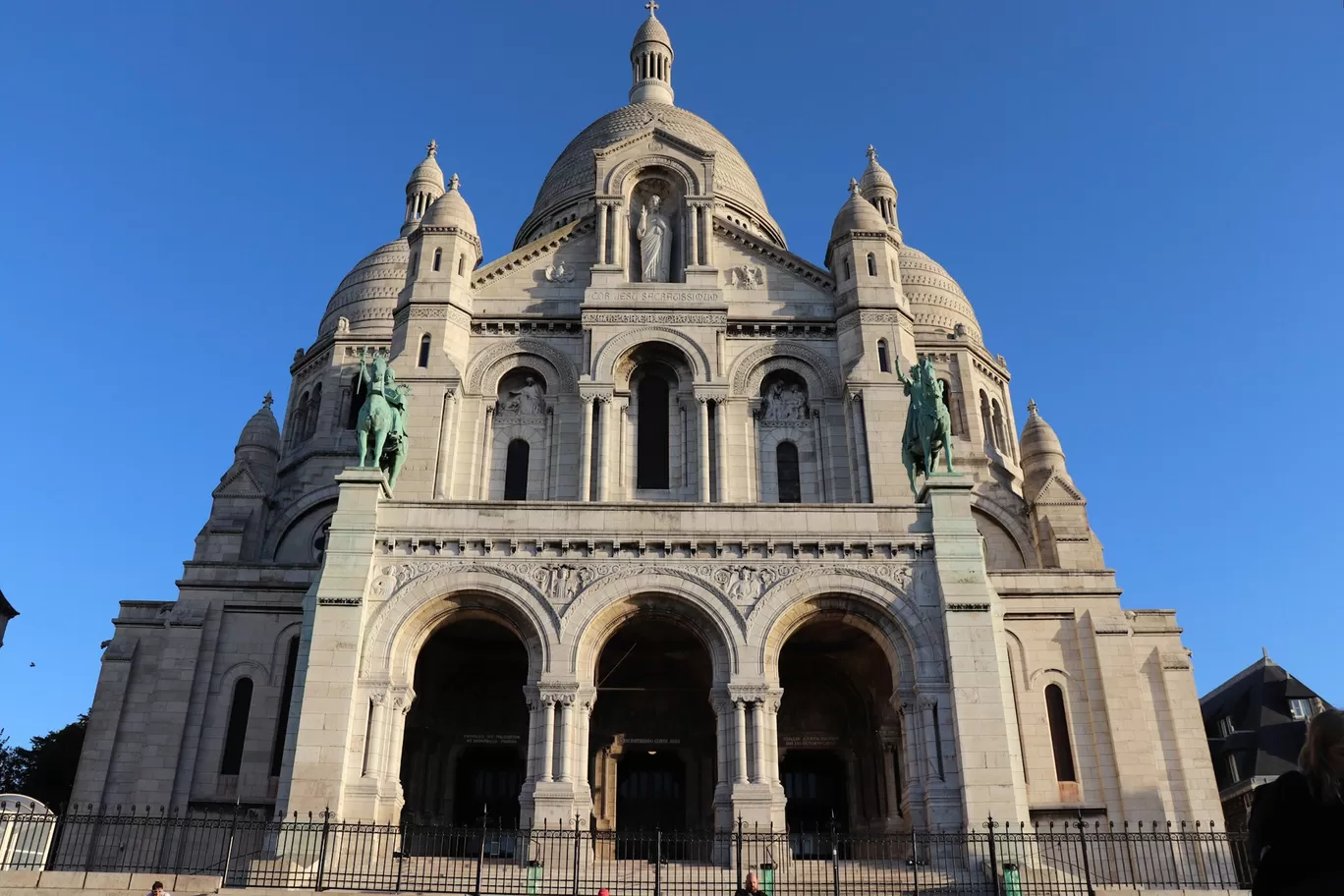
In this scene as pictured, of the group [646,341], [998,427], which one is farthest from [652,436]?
[998,427]

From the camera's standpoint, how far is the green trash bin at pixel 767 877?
18.4 m

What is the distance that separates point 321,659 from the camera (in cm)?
2256

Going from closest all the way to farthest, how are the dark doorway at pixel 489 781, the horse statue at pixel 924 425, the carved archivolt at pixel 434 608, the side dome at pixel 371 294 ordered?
1. the carved archivolt at pixel 434 608
2. the horse statue at pixel 924 425
3. the dark doorway at pixel 489 781
4. the side dome at pixel 371 294

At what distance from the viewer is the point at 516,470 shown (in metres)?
31.4

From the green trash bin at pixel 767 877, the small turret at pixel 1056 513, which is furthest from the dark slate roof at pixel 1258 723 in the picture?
the green trash bin at pixel 767 877

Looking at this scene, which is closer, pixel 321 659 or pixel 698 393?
pixel 321 659

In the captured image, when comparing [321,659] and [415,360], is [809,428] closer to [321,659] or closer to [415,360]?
[415,360]

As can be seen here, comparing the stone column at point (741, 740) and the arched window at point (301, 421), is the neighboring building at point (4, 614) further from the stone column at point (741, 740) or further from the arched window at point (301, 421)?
the arched window at point (301, 421)

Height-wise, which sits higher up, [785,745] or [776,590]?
[776,590]

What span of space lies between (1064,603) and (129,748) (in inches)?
991

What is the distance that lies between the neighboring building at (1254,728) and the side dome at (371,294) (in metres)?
35.4

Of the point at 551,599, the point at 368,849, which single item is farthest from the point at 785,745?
the point at 368,849

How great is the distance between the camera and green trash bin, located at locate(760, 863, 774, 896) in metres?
18.4

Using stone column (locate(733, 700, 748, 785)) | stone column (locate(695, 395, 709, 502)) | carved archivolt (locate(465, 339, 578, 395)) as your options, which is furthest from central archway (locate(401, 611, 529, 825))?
carved archivolt (locate(465, 339, 578, 395))
